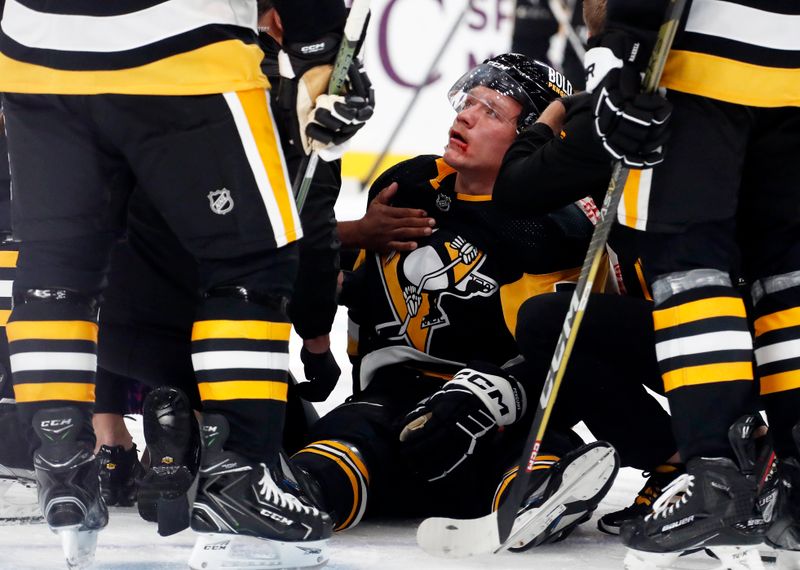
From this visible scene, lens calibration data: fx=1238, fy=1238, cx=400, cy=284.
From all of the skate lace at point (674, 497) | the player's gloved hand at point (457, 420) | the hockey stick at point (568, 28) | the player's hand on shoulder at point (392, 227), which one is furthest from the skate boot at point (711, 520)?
the hockey stick at point (568, 28)

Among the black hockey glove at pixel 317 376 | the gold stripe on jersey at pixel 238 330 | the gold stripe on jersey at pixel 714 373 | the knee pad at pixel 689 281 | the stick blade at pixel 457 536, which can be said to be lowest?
the black hockey glove at pixel 317 376

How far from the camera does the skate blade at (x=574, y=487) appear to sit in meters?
1.86

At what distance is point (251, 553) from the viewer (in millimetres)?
1746

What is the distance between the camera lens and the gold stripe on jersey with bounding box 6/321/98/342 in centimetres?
170

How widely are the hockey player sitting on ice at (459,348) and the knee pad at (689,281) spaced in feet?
1.13

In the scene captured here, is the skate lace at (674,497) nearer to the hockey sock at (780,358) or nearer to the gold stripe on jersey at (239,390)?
the hockey sock at (780,358)

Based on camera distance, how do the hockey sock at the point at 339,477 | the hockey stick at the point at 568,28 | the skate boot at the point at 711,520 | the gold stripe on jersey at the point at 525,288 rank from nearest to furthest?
the skate boot at the point at 711,520 < the hockey sock at the point at 339,477 < the gold stripe on jersey at the point at 525,288 < the hockey stick at the point at 568,28

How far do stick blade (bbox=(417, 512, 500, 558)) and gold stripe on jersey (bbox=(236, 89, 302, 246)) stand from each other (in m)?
0.49

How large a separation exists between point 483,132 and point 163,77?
931 mm

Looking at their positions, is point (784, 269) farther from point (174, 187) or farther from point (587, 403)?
point (174, 187)

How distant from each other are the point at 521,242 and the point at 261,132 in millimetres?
787

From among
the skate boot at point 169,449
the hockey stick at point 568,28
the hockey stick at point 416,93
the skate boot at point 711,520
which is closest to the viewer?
the skate boot at point 711,520

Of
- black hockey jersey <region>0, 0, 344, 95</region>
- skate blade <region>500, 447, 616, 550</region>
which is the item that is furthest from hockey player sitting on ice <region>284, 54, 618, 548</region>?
black hockey jersey <region>0, 0, 344, 95</region>

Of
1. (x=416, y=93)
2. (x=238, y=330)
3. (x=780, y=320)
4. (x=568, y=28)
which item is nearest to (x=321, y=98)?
(x=238, y=330)
